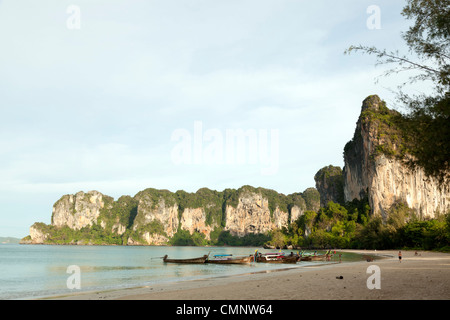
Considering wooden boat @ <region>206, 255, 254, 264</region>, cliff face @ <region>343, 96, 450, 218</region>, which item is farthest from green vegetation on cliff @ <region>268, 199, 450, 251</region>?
wooden boat @ <region>206, 255, 254, 264</region>

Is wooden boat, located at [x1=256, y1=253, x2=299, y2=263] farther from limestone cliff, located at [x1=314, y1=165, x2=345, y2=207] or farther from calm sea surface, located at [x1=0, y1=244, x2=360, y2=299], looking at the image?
limestone cliff, located at [x1=314, y1=165, x2=345, y2=207]

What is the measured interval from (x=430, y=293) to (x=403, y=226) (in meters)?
69.5

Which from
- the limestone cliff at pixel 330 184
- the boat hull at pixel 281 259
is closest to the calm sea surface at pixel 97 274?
the boat hull at pixel 281 259

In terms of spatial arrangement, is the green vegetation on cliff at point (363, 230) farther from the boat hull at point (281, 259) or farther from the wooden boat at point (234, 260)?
the wooden boat at point (234, 260)

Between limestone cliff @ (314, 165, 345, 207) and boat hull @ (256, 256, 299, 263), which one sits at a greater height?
limestone cliff @ (314, 165, 345, 207)

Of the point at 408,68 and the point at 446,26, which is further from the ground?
the point at 446,26

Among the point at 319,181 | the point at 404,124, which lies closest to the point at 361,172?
the point at 319,181

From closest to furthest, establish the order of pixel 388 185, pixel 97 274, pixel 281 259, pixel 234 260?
1. pixel 97 274
2. pixel 281 259
3. pixel 234 260
4. pixel 388 185

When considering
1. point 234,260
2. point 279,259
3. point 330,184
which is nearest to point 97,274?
point 234,260

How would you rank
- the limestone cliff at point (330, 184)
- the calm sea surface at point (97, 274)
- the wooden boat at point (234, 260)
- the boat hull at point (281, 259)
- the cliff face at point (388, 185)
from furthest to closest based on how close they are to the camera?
the limestone cliff at point (330, 184)
the cliff face at point (388, 185)
the wooden boat at point (234, 260)
the boat hull at point (281, 259)
the calm sea surface at point (97, 274)

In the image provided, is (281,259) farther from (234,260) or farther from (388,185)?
(388,185)

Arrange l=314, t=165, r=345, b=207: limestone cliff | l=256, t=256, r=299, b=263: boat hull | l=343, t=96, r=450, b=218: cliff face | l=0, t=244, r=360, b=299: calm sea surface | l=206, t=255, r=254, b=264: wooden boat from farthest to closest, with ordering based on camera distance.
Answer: l=314, t=165, r=345, b=207: limestone cliff
l=343, t=96, r=450, b=218: cliff face
l=206, t=255, r=254, b=264: wooden boat
l=256, t=256, r=299, b=263: boat hull
l=0, t=244, r=360, b=299: calm sea surface
